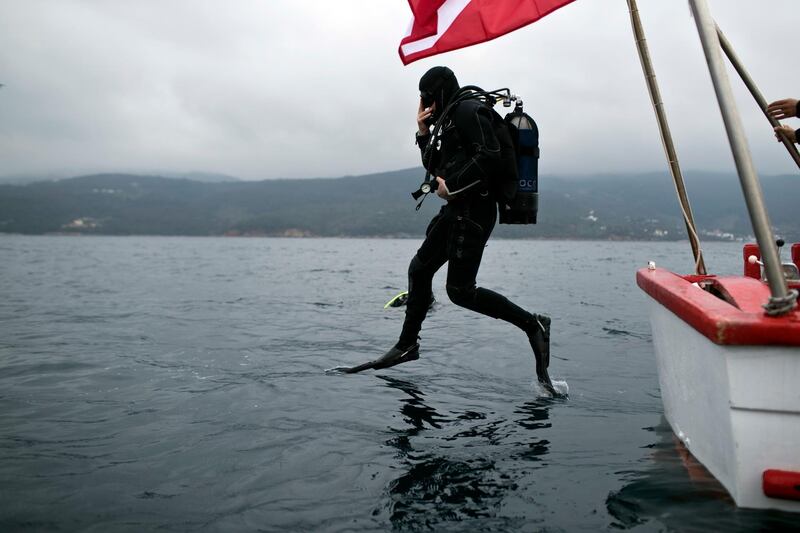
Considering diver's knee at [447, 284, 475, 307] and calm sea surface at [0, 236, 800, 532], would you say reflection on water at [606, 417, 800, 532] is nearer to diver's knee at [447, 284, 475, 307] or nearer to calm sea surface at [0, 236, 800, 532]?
calm sea surface at [0, 236, 800, 532]

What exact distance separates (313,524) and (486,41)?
3.61 metres

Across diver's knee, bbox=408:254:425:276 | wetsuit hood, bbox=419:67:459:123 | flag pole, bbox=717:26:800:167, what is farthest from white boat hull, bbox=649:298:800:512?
wetsuit hood, bbox=419:67:459:123

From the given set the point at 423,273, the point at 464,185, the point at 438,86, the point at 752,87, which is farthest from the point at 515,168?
the point at 752,87

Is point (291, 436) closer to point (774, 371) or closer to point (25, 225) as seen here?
point (774, 371)

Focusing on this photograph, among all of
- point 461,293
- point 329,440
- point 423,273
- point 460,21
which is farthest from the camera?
point 423,273

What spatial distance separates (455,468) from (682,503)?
3.83 feet

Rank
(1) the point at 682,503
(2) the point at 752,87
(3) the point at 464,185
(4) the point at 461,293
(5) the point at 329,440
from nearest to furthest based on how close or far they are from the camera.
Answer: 1. (1) the point at 682,503
2. (5) the point at 329,440
3. (2) the point at 752,87
4. (3) the point at 464,185
5. (4) the point at 461,293

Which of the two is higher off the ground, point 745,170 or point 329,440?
point 745,170

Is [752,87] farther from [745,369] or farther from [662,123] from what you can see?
[745,369]

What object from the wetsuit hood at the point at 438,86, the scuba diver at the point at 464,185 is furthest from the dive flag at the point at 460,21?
the scuba diver at the point at 464,185

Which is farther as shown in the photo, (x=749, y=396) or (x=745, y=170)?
(x=745, y=170)

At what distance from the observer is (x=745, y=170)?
2592 mm

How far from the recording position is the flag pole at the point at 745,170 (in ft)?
8.10

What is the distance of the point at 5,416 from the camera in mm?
4387
